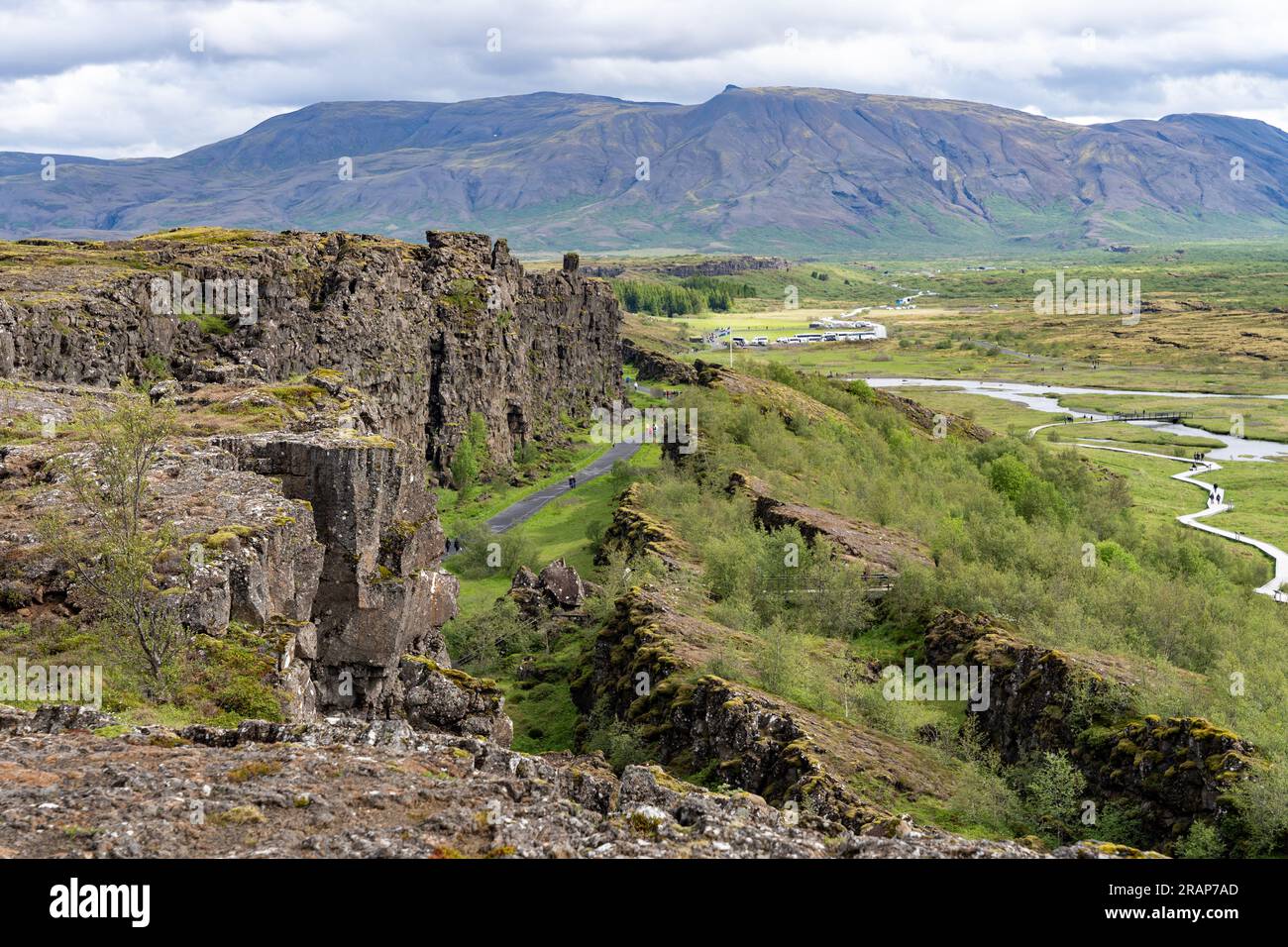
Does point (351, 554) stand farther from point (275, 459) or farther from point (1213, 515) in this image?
point (1213, 515)

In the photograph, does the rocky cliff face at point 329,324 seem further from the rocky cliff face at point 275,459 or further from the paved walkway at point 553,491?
the paved walkway at point 553,491

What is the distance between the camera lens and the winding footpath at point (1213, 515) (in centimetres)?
9006

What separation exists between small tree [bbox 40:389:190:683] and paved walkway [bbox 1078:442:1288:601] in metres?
83.0

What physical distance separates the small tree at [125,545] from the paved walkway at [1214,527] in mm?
83034

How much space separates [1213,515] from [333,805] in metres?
120

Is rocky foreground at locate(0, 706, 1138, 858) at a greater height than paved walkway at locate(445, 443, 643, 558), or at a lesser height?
greater

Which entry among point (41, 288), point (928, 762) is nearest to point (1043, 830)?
point (928, 762)

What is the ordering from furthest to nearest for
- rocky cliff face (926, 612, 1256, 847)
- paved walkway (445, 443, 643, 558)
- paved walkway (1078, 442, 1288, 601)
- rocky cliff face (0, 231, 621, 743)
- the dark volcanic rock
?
paved walkway (445, 443, 643, 558) < paved walkway (1078, 442, 1288, 601) < the dark volcanic rock < rocky cliff face (926, 612, 1256, 847) < rocky cliff face (0, 231, 621, 743)

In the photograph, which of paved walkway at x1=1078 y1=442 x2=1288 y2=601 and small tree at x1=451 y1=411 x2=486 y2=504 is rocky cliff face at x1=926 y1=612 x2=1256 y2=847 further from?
small tree at x1=451 y1=411 x2=486 y2=504

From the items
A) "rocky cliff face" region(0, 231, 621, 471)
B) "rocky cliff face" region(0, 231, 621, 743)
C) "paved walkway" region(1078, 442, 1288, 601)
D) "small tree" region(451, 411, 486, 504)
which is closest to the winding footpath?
"paved walkway" region(1078, 442, 1288, 601)

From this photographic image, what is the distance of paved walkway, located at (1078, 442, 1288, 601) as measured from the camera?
90000 millimetres

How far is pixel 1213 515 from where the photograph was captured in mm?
118750

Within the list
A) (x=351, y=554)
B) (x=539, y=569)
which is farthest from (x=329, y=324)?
(x=351, y=554)

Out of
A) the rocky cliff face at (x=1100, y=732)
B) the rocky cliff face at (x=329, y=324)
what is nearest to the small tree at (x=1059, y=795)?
the rocky cliff face at (x=1100, y=732)
